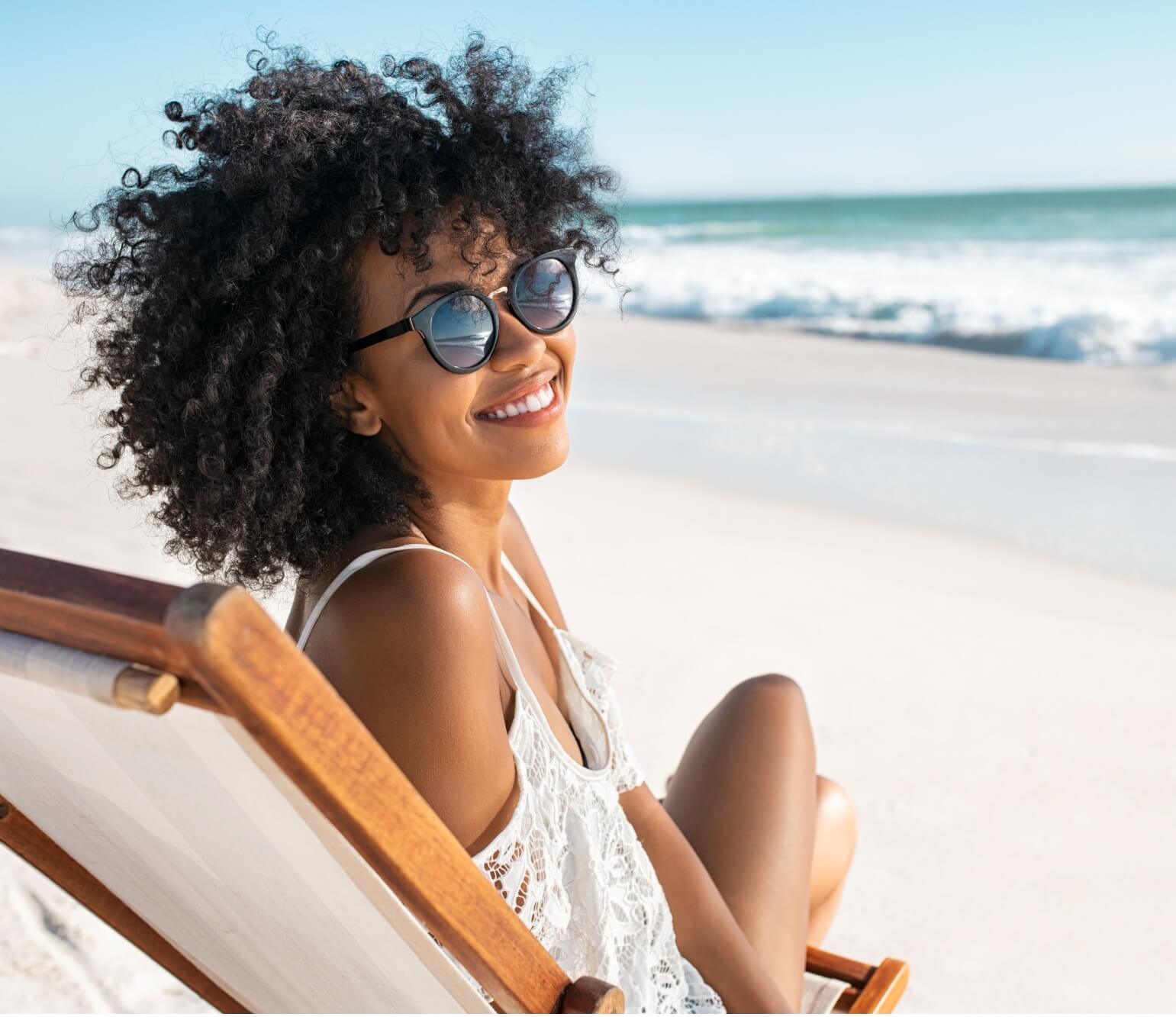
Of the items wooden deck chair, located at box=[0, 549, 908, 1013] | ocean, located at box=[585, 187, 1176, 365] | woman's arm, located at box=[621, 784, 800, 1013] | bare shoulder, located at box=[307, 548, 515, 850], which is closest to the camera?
wooden deck chair, located at box=[0, 549, 908, 1013]

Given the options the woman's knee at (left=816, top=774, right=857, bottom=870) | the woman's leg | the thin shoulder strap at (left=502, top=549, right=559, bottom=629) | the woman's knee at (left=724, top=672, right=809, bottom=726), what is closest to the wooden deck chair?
the thin shoulder strap at (left=502, top=549, right=559, bottom=629)

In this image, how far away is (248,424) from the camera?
1.75 metres

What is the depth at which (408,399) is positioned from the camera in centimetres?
181

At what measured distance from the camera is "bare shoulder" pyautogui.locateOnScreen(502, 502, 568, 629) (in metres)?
2.29

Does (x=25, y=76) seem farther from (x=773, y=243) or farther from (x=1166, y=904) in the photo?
(x=1166, y=904)

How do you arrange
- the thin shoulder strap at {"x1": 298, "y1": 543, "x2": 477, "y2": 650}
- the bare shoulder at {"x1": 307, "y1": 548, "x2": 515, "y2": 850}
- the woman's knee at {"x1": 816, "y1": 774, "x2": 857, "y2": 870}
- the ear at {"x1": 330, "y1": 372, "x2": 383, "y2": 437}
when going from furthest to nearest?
1. the woman's knee at {"x1": 816, "y1": 774, "x2": 857, "y2": 870}
2. the ear at {"x1": 330, "y1": 372, "x2": 383, "y2": 437}
3. the thin shoulder strap at {"x1": 298, "y1": 543, "x2": 477, "y2": 650}
4. the bare shoulder at {"x1": 307, "y1": 548, "x2": 515, "y2": 850}

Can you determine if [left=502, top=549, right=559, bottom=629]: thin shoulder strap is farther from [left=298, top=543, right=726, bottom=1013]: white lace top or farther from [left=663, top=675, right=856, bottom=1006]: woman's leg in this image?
[left=663, top=675, right=856, bottom=1006]: woman's leg

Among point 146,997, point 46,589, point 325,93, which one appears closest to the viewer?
point 46,589

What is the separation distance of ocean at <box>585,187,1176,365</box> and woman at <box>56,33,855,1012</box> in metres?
2.60

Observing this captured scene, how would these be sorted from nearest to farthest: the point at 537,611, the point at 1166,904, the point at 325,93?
the point at 325,93 → the point at 537,611 → the point at 1166,904

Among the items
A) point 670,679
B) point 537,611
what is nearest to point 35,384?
point 670,679

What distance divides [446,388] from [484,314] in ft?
0.43

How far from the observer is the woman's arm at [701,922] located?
1992 mm

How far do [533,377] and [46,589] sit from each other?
3.54 feet
